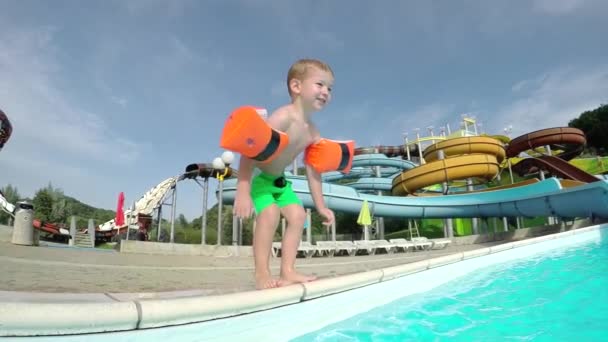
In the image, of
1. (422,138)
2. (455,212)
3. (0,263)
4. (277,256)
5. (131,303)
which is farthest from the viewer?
(422,138)

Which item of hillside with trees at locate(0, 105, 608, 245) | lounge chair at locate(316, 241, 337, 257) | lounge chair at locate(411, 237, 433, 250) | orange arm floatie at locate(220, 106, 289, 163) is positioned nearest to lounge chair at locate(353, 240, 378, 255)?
lounge chair at locate(316, 241, 337, 257)

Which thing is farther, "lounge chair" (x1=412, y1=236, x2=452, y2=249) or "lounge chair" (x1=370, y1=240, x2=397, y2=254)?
"lounge chair" (x1=412, y1=236, x2=452, y2=249)

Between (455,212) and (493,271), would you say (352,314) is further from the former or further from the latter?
(455,212)

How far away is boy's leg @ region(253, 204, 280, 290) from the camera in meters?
2.38

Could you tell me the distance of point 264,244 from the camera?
2430 millimetres

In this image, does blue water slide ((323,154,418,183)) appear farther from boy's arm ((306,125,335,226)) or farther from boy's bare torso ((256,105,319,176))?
boy's bare torso ((256,105,319,176))

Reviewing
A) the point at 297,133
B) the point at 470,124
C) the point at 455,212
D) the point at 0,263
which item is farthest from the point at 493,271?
the point at 470,124

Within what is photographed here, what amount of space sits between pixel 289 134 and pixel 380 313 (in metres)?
1.49

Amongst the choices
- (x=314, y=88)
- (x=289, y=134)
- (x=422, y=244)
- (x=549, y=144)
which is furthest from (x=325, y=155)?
(x=549, y=144)

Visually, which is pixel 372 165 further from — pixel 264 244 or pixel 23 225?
pixel 264 244

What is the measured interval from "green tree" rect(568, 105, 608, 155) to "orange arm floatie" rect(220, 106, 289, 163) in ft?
178

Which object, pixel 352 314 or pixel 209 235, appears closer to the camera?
pixel 352 314

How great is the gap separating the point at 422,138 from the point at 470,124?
785cm

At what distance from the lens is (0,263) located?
208 inches
